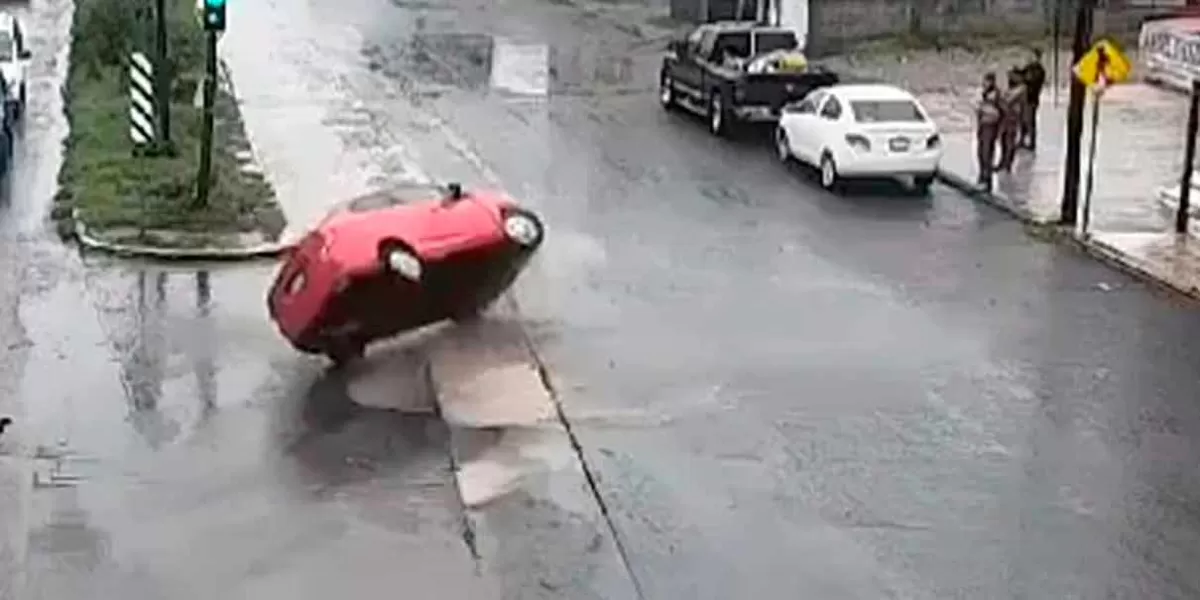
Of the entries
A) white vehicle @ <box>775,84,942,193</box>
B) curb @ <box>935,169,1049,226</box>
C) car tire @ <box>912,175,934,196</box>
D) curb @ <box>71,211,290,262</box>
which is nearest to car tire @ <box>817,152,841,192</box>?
white vehicle @ <box>775,84,942,193</box>

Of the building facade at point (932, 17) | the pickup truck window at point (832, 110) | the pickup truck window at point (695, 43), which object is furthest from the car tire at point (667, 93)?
the building facade at point (932, 17)

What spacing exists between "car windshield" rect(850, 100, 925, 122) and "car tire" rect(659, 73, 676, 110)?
773 centimetres

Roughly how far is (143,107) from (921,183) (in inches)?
450

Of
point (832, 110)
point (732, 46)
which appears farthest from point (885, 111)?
point (732, 46)

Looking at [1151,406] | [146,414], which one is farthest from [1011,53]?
[146,414]

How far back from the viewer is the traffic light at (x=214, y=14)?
28188mm

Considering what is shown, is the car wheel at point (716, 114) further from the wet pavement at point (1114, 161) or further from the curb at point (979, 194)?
the curb at point (979, 194)

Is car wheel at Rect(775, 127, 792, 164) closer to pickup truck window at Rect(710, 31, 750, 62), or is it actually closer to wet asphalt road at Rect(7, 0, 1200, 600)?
wet asphalt road at Rect(7, 0, 1200, 600)

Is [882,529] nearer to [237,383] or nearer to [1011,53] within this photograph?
[237,383]

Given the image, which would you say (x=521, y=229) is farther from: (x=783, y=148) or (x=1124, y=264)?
(x=783, y=148)

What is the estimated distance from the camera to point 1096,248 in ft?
92.9

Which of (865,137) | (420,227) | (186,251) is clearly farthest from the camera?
(865,137)

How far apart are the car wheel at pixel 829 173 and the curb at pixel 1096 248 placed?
A: 5.99 ft

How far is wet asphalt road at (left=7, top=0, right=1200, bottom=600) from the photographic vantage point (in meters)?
15.7
